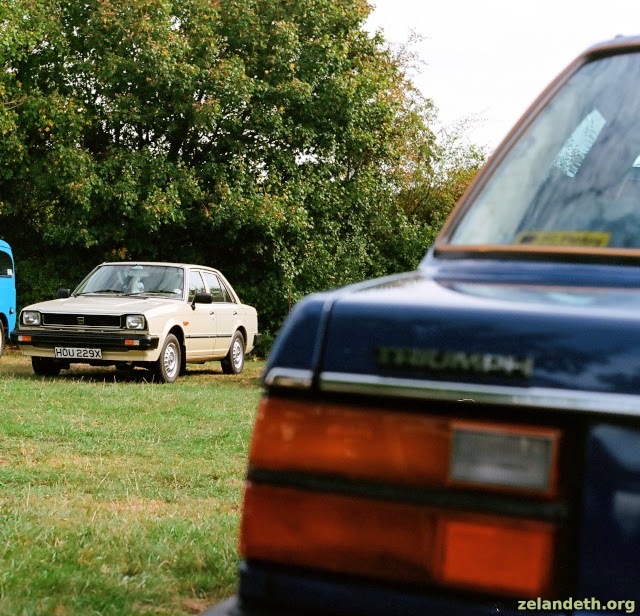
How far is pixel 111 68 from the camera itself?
840 inches

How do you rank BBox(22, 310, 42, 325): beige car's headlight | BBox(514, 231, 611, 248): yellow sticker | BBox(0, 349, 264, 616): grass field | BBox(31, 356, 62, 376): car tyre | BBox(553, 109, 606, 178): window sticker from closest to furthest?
BBox(514, 231, 611, 248): yellow sticker
BBox(553, 109, 606, 178): window sticker
BBox(0, 349, 264, 616): grass field
BBox(22, 310, 42, 325): beige car's headlight
BBox(31, 356, 62, 376): car tyre

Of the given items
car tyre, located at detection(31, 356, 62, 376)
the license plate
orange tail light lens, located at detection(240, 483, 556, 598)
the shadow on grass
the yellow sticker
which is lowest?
the shadow on grass

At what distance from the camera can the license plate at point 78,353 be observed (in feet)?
42.6

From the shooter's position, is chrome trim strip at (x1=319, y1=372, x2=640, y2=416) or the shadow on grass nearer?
chrome trim strip at (x1=319, y1=372, x2=640, y2=416)

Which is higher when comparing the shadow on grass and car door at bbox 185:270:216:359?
car door at bbox 185:270:216:359

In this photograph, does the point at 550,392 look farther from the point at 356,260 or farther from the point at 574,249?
the point at 356,260

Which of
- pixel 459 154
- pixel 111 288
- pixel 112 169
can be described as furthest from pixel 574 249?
pixel 459 154

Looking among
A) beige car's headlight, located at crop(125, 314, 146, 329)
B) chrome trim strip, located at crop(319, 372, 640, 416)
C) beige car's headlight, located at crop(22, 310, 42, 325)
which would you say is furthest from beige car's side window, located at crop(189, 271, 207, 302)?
chrome trim strip, located at crop(319, 372, 640, 416)

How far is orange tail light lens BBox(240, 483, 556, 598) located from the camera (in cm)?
133

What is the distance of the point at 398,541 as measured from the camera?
4.54 ft

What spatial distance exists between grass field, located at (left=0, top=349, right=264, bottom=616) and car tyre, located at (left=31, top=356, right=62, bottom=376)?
1.61 meters

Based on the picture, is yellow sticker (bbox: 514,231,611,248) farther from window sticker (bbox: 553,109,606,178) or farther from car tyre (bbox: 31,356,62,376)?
car tyre (bbox: 31,356,62,376)

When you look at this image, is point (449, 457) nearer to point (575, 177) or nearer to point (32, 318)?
point (575, 177)

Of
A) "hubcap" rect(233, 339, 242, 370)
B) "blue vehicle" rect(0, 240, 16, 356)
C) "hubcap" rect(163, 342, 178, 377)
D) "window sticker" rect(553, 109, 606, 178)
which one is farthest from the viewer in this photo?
"blue vehicle" rect(0, 240, 16, 356)
